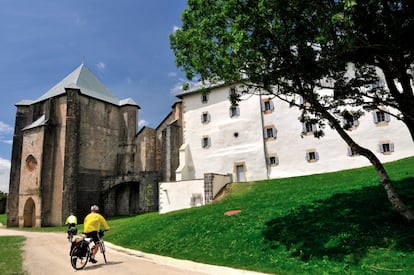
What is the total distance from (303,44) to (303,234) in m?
6.51

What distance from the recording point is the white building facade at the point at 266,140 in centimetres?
2455

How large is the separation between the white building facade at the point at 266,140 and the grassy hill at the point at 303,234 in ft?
22.1

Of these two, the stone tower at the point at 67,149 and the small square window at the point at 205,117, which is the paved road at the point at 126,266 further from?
the stone tower at the point at 67,149

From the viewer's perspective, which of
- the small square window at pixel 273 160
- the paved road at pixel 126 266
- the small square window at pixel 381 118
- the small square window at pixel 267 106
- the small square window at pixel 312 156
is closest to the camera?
the paved road at pixel 126 266

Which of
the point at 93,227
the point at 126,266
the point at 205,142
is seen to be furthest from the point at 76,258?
the point at 205,142

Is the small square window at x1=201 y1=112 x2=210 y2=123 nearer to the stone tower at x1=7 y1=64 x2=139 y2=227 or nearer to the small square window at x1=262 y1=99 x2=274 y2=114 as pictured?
the small square window at x1=262 y1=99 x2=274 y2=114

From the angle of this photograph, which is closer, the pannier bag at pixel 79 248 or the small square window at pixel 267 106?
the pannier bag at pixel 79 248

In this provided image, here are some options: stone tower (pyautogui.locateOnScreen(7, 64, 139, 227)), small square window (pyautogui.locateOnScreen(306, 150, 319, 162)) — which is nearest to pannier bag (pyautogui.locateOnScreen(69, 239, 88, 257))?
small square window (pyautogui.locateOnScreen(306, 150, 319, 162))

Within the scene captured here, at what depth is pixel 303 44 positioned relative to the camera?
386 inches

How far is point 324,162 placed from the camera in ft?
86.3

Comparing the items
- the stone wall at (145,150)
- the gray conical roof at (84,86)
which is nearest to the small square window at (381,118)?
the stone wall at (145,150)

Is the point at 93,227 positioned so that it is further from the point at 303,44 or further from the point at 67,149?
the point at 67,149

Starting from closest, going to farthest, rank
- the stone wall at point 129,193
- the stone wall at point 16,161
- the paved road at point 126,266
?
the paved road at point 126,266 < the stone wall at point 129,193 < the stone wall at point 16,161

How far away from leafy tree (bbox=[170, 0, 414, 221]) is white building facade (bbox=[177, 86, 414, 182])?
1439cm
